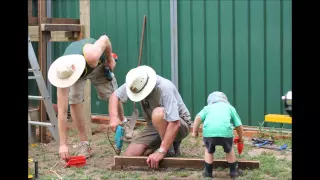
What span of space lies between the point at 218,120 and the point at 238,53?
2465 millimetres

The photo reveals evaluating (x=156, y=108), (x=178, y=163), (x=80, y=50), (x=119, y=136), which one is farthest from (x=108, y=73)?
(x=178, y=163)

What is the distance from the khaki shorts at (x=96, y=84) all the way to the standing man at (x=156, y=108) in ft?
2.48

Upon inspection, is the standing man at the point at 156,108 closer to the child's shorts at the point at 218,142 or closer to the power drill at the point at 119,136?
the power drill at the point at 119,136

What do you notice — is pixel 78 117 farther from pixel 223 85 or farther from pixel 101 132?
pixel 223 85

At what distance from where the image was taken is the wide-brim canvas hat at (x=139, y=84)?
438cm

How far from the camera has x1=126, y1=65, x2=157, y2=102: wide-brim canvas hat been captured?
4379 mm

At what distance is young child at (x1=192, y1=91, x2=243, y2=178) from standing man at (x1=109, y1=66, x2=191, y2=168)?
0.38 metres

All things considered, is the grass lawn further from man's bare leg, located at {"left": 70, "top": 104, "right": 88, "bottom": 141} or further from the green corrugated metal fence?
the green corrugated metal fence

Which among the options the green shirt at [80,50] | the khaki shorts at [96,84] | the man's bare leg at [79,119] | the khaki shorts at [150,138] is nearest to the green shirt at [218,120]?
the khaki shorts at [150,138]

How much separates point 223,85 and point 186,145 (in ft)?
3.89

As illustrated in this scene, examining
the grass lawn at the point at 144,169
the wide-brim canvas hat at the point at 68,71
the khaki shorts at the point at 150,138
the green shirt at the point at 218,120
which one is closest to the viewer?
the green shirt at the point at 218,120

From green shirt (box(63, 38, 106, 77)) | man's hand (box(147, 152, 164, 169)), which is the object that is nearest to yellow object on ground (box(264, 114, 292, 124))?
man's hand (box(147, 152, 164, 169))

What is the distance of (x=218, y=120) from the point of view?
3.92 meters
